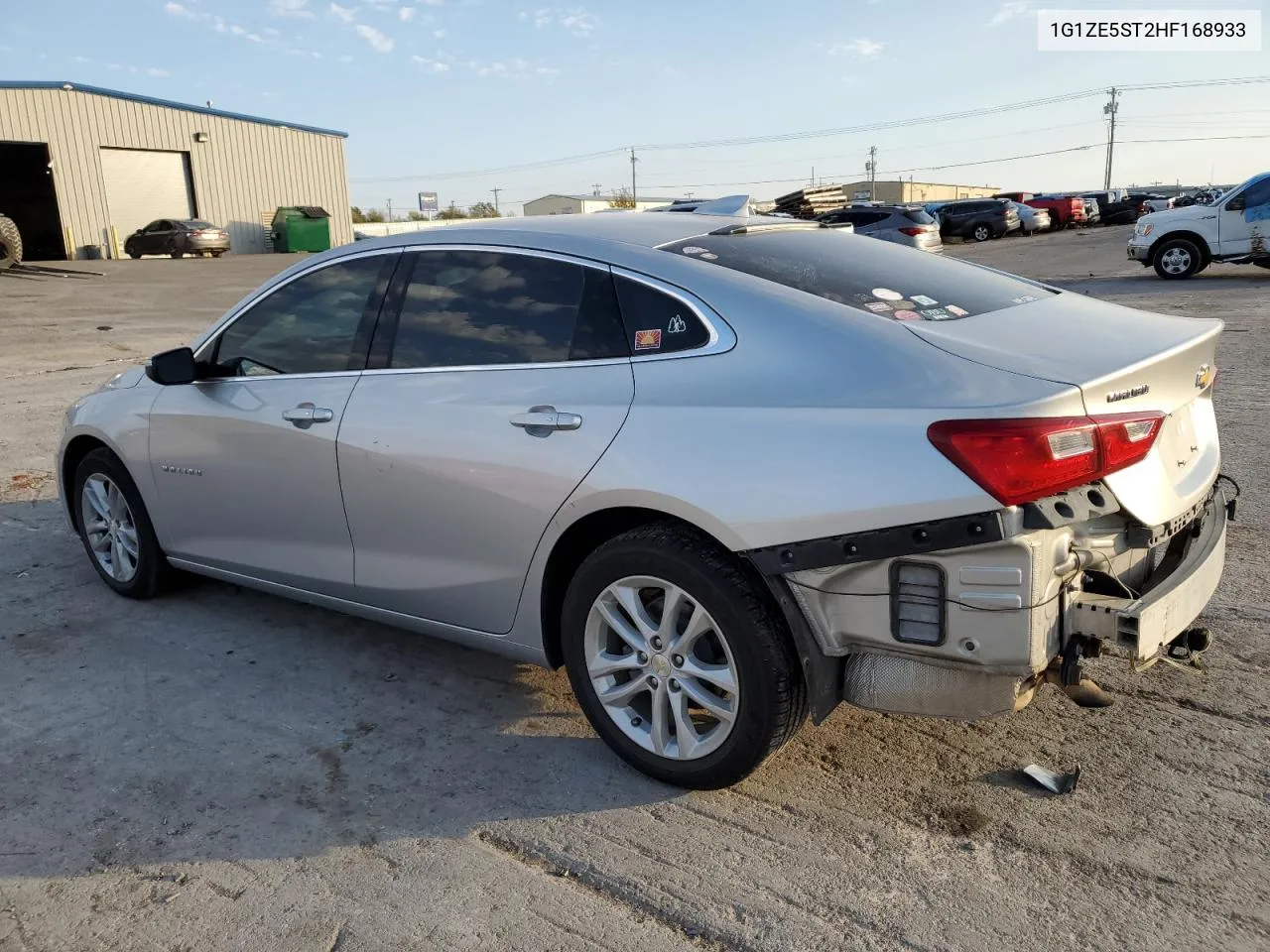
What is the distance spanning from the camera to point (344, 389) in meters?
3.80

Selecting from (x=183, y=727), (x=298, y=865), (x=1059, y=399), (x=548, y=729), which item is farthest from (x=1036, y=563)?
(x=183, y=727)

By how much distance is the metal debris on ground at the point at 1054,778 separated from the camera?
3070 mm

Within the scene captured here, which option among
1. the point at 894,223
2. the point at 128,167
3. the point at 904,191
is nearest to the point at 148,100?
the point at 128,167

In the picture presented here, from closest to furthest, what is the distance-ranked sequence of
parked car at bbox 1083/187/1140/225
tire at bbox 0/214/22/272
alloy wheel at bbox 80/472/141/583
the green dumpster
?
1. alloy wheel at bbox 80/472/141/583
2. tire at bbox 0/214/22/272
3. the green dumpster
4. parked car at bbox 1083/187/1140/225

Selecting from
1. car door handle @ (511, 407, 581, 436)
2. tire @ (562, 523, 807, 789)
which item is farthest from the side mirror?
tire @ (562, 523, 807, 789)

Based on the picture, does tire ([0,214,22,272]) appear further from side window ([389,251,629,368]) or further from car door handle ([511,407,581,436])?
car door handle ([511,407,581,436])

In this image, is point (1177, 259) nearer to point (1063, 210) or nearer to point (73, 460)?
point (73, 460)

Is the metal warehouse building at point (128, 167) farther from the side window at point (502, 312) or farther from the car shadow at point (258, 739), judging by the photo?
the side window at point (502, 312)

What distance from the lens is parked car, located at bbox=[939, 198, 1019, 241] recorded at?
125ft

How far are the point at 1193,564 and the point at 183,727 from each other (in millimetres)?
3315

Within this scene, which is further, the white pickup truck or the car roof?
the white pickup truck

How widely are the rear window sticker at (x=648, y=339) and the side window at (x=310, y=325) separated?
47.6 inches

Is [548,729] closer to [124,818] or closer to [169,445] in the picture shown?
[124,818]

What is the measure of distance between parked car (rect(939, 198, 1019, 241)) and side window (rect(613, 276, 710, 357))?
37.5 m
